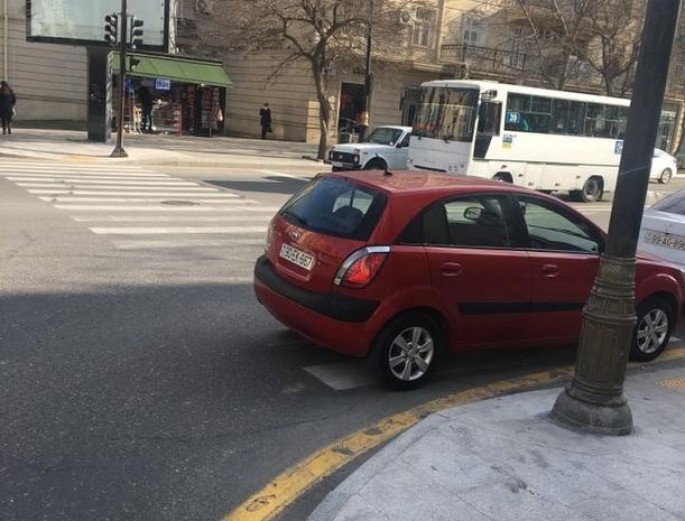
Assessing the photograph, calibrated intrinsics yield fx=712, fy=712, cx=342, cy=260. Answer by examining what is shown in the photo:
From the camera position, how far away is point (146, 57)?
3234cm

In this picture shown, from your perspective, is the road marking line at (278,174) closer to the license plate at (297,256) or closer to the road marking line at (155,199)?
the road marking line at (155,199)

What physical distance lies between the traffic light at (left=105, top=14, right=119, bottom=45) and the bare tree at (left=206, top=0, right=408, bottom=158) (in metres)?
5.87

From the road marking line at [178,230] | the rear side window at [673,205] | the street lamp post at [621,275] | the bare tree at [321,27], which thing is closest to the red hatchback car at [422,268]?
the street lamp post at [621,275]

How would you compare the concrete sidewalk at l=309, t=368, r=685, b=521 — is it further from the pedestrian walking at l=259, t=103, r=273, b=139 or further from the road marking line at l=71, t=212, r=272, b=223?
the pedestrian walking at l=259, t=103, r=273, b=139

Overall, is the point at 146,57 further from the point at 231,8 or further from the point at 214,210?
the point at 214,210

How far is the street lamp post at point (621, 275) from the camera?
13.4ft

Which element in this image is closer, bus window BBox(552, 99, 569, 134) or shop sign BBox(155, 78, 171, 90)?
bus window BBox(552, 99, 569, 134)

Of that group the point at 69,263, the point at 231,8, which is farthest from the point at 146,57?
the point at 69,263

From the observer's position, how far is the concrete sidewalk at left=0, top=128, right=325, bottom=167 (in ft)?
67.7

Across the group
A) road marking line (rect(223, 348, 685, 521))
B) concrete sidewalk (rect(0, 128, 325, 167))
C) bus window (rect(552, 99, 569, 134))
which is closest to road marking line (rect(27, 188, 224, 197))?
concrete sidewalk (rect(0, 128, 325, 167))

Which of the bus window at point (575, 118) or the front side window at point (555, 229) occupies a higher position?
the bus window at point (575, 118)

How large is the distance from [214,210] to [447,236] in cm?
822

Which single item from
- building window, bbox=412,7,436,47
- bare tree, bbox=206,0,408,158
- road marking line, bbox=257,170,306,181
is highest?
building window, bbox=412,7,436,47

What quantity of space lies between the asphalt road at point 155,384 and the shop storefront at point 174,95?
24264 mm
